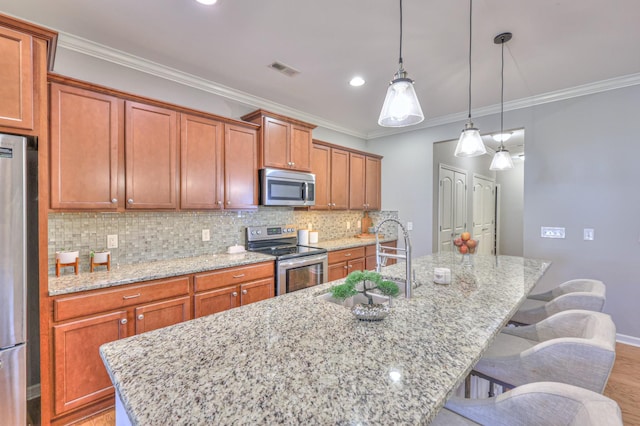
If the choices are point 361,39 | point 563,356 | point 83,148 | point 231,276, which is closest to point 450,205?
point 361,39

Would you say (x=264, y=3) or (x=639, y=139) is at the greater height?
(x=264, y=3)

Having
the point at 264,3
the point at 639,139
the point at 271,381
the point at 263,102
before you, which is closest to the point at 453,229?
the point at 639,139

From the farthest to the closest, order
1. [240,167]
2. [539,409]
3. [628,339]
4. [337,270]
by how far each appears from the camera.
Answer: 1. [337,270]
2. [240,167]
3. [628,339]
4. [539,409]

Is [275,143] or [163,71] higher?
[163,71]

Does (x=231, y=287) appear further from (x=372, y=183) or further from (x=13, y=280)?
(x=372, y=183)

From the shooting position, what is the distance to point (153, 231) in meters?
2.67

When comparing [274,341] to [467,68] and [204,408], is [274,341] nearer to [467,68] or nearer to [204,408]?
[204,408]

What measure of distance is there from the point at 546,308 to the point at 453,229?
3.11 m

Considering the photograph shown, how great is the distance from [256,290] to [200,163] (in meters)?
1.33

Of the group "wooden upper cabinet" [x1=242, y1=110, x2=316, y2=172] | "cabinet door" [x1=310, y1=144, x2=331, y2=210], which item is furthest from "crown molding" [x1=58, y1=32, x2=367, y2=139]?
"cabinet door" [x1=310, y1=144, x2=331, y2=210]

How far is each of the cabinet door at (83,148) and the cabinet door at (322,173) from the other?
7.39 ft

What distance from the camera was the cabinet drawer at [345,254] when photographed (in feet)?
12.0

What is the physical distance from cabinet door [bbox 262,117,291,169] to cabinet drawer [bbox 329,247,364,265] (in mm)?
1252

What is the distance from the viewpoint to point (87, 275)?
2123 millimetres
